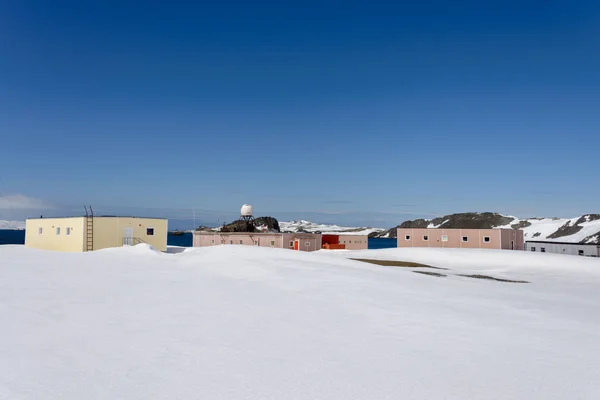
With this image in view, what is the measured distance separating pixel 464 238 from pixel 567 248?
15964 mm

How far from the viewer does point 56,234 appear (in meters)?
40.7

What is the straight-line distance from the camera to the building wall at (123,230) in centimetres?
3800

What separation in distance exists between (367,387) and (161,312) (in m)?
7.11

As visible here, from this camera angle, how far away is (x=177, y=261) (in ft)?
87.4

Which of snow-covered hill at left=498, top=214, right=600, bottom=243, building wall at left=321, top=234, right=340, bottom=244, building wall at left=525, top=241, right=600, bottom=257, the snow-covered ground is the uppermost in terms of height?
snow-covered hill at left=498, top=214, right=600, bottom=243

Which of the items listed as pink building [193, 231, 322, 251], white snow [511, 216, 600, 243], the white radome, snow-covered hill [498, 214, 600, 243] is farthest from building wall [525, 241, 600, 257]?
white snow [511, 216, 600, 243]

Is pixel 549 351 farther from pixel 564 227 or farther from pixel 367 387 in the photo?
pixel 564 227

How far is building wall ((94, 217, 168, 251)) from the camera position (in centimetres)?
3800

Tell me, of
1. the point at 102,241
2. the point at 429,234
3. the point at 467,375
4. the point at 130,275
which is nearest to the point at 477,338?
the point at 467,375

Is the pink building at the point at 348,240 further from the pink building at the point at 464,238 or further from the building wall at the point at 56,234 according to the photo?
the building wall at the point at 56,234

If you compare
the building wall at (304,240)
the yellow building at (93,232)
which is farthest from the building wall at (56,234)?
the building wall at (304,240)

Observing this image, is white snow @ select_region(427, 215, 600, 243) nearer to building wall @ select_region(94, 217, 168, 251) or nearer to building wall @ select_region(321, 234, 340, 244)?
building wall @ select_region(321, 234, 340, 244)

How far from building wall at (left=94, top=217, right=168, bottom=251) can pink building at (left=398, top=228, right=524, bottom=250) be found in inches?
1165

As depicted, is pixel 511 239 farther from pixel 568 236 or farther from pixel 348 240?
pixel 568 236
